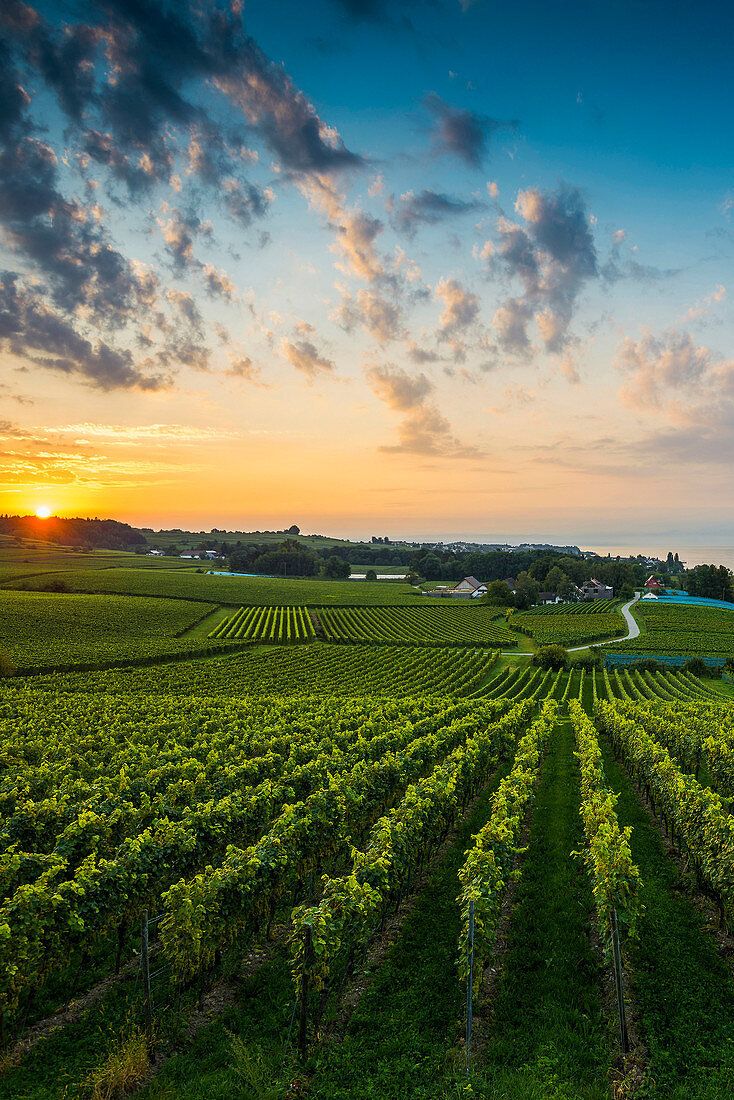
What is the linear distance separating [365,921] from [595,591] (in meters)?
166

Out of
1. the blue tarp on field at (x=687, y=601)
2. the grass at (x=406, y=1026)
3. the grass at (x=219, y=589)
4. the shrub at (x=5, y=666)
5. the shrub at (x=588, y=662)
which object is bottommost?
the shrub at (x=5, y=666)

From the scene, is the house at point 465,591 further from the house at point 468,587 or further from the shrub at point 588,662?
the shrub at point 588,662

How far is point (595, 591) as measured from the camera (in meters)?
158

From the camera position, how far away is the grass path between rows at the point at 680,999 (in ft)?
24.4

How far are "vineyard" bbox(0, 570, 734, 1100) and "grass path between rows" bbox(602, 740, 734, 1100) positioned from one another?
0.04m

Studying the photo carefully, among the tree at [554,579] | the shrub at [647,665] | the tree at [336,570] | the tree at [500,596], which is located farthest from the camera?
the tree at [336,570]

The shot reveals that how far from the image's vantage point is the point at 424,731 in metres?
26.1

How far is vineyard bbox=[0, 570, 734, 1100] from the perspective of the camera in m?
7.79

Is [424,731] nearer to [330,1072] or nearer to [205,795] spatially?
[205,795]

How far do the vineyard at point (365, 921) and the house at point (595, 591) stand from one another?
141439mm

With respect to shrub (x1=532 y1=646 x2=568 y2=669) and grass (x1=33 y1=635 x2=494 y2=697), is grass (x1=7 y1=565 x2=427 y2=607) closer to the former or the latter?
grass (x1=33 y1=635 x2=494 y2=697)

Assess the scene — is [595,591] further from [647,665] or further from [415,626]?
[647,665]

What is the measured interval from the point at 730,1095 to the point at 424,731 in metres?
19.2

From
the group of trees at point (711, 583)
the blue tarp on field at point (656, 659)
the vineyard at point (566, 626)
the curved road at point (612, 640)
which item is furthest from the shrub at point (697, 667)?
the group of trees at point (711, 583)
